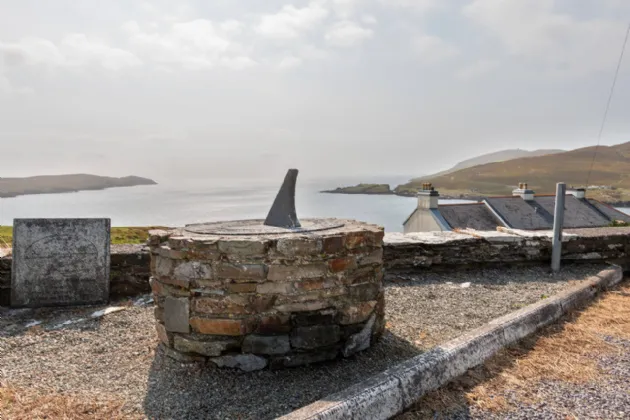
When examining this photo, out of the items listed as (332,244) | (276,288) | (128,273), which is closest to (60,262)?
(128,273)

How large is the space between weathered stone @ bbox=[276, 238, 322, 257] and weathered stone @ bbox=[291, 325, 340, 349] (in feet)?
2.25

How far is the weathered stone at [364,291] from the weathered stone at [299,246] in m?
0.58

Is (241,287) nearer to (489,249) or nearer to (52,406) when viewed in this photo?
(52,406)

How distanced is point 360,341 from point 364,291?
0.49m

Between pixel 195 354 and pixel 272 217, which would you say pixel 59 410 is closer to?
pixel 195 354

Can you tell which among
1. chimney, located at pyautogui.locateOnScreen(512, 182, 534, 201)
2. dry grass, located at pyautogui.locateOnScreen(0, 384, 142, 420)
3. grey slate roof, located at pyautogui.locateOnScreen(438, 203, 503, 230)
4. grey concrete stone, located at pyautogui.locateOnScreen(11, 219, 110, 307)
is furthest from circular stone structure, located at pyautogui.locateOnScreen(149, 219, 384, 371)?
chimney, located at pyautogui.locateOnScreen(512, 182, 534, 201)

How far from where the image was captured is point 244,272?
3.74 meters

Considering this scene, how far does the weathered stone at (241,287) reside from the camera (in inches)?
Result: 148

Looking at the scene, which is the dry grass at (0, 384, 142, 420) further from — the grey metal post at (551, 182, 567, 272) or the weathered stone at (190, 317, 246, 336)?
the grey metal post at (551, 182, 567, 272)

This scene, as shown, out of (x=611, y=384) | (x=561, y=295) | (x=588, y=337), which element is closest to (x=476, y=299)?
(x=561, y=295)

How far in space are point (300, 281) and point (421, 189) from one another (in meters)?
19.3

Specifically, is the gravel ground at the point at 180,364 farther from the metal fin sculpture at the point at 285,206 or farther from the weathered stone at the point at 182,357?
the metal fin sculpture at the point at 285,206

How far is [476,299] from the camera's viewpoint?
231 inches

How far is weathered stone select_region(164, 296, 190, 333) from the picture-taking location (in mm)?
3885
